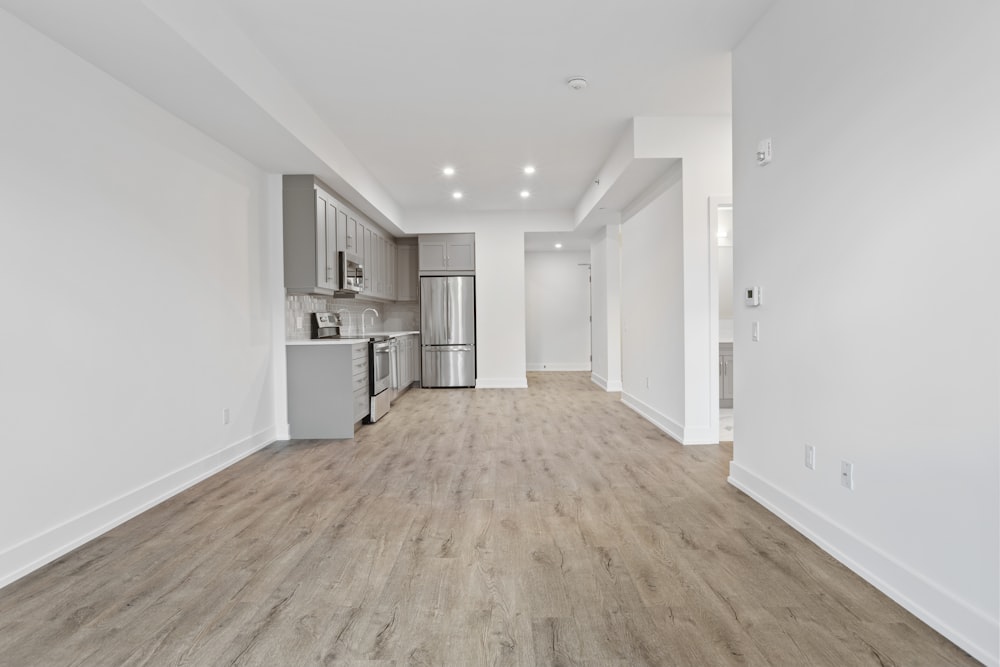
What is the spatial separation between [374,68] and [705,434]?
3852mm

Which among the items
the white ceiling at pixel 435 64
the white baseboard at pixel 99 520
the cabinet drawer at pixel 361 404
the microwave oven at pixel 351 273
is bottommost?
the white baseboard at pixel 99 520

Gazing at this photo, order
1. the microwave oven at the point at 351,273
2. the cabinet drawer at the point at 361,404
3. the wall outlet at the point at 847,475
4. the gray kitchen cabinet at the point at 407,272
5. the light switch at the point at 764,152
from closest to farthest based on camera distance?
the wall outlet at the point at 847,475 → the light switch at the point at 764,152 → the cabinet drawer at the point at 361,404 → the microwave oven at the point at 351,273 → the gray kitchen cabinet at the point at 407,272

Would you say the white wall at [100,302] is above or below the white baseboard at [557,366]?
above

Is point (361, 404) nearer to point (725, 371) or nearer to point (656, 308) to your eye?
point (656, 308)

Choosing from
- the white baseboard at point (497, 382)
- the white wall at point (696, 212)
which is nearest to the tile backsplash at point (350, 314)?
the white baseboard at point (497, 382)

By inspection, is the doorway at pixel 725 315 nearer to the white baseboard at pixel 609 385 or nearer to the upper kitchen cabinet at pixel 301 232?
the white baseboard at pixel 609 385

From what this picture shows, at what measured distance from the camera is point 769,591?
2047 mm

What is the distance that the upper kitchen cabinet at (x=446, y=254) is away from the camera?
326 inches

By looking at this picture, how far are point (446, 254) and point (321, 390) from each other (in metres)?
4.01

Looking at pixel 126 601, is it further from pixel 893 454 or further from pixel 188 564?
pixel 893 454

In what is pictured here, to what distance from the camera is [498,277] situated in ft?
27.2

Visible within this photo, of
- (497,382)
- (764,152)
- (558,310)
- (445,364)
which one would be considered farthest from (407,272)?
(764,152)

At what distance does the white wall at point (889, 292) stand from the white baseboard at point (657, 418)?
1613 mm

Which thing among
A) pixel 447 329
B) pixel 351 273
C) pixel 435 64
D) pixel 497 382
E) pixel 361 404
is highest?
pixel 435 64
